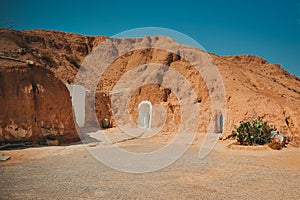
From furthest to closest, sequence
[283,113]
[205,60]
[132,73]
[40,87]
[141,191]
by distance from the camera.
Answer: [132,73] < [205,60] < [283,113] < [40,87] < [141,191]

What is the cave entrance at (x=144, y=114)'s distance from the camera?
89.1ft

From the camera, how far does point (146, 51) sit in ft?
117

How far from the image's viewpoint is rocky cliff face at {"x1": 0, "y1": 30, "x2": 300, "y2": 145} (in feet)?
57.8

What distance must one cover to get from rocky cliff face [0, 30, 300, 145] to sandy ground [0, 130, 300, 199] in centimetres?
735

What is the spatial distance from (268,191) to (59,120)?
40.2 feet

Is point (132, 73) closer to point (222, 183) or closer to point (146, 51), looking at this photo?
point (146, 51)

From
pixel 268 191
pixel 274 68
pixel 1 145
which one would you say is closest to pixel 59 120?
pixel 1 145

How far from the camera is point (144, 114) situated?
2848 centimetres

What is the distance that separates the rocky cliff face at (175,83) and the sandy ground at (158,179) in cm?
735

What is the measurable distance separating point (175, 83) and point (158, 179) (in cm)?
2059

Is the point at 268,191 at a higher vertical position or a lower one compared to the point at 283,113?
lower

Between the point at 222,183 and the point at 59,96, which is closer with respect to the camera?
the point at 222,183

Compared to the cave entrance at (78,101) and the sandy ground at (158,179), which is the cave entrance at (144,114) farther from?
the sandy ground at (158,179)

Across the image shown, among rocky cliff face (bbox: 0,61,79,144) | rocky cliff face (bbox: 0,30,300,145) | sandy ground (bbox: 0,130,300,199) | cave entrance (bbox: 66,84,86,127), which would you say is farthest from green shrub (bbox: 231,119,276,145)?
cave entrance (bbox: 66,84,86,127)
